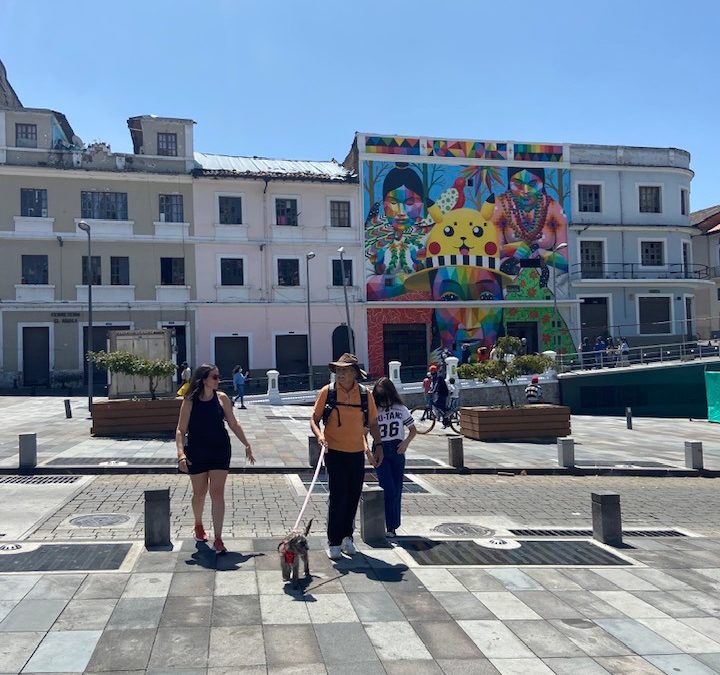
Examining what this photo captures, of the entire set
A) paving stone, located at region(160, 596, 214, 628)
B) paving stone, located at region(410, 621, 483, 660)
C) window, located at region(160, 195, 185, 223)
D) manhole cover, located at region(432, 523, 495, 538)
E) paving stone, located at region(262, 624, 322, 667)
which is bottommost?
manhole cover, located at region(432, 523, 495, 538)

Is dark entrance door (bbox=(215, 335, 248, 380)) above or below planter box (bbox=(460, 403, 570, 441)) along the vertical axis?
above

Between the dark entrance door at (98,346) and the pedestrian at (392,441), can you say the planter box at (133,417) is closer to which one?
the pedestrian at (392,441)

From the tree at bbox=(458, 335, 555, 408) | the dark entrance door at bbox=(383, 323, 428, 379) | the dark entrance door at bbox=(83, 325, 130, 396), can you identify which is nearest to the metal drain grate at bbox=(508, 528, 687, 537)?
the tree at bbox=(458, 335, 555, 408)

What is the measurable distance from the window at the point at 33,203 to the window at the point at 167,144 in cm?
552

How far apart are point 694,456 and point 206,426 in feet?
37.0

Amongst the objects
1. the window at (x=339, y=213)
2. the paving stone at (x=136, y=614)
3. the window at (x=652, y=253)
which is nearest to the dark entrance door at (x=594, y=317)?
the window at (x=652, y=253)

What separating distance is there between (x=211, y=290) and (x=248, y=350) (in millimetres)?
3309

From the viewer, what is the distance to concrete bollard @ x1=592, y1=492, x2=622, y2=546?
24.6ft

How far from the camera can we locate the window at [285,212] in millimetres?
35344

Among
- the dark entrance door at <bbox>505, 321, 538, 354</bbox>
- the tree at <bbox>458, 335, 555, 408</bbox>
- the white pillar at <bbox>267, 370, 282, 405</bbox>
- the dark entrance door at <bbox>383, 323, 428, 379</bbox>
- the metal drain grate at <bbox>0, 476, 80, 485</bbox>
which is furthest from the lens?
the dark entrance door at <bbox>505, 321, 538, 354</bbox>

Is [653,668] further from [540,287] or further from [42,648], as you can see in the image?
[540,287]

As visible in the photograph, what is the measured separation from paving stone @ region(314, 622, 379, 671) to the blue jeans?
2.43 meters

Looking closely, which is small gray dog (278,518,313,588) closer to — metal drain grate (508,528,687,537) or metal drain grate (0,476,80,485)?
metal drain grate (508,528,687,537)

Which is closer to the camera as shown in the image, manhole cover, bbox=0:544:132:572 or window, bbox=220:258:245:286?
manhole cover, bbox=0:544:132:572
